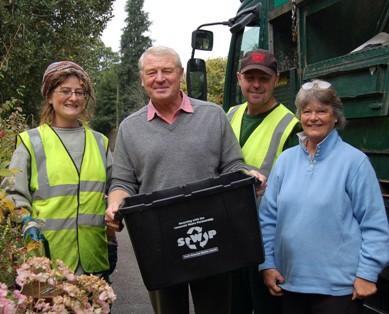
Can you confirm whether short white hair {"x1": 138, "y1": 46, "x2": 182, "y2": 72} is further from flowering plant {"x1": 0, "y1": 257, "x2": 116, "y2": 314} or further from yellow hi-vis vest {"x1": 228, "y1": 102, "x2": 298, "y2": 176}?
flowering plant {"x1": 0, "y1": 257, "x2": 116, "y2": 314}

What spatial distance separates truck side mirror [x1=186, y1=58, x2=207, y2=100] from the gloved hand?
8.96 feet

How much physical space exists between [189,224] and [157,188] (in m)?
0.38

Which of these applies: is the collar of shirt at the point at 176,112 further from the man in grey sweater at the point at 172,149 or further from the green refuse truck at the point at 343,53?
the green refuse truck at the point at 343,53

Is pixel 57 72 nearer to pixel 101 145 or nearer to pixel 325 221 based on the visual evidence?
pixel 101 145

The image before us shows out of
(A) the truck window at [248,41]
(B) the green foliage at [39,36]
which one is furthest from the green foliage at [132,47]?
(A) the truck window at [248,41]

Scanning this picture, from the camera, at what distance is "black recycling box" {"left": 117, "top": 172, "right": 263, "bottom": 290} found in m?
2.44

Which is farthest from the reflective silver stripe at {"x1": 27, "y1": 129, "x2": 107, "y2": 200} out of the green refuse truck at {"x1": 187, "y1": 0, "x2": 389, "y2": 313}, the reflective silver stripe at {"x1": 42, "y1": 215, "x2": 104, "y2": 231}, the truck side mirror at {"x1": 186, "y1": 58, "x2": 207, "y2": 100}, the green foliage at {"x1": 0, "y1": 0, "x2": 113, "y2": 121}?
the green foliage at {"x1": 0, "y1": 0, "x2": 113, "y2": 121}

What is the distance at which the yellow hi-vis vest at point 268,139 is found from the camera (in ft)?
10.3

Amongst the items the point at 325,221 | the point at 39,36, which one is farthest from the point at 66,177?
the point at 39,36

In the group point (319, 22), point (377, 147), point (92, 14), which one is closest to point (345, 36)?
point (319, 22)

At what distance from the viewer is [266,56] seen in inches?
130

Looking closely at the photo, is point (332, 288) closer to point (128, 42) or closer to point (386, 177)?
point (386, 177)

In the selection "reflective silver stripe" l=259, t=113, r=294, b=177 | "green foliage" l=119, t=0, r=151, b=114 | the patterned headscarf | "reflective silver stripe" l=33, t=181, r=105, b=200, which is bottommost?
"reflective silver stripe" l=33, t=181, r=105, b=200

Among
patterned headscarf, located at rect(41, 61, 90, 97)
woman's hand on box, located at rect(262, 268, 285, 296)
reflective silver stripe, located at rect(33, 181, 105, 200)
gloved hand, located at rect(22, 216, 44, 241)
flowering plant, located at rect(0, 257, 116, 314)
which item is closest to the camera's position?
flowering plant, located at rect(0, 257, 116, 314)
